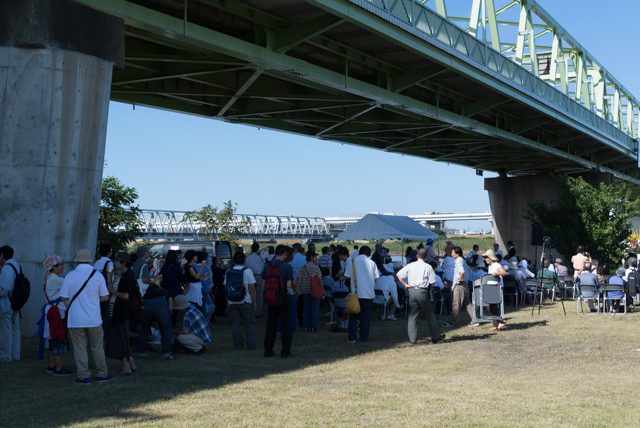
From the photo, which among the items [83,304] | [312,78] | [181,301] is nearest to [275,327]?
[181,301]

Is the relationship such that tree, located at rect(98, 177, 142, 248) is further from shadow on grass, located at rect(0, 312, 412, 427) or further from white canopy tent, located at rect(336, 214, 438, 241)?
shadow on grass, located at rect(0, 312, 412, 427)

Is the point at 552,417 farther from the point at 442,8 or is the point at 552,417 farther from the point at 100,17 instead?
the point at 442,8

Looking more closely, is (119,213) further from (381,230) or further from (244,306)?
(244,306)

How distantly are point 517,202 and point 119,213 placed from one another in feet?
80.4

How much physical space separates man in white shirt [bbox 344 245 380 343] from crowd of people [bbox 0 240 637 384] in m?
0.02

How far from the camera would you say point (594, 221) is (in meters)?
30.0

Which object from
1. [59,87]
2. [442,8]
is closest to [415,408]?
[59,87]

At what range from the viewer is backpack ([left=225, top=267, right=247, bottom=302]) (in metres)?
12.7

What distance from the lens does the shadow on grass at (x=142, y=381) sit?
7977 mm

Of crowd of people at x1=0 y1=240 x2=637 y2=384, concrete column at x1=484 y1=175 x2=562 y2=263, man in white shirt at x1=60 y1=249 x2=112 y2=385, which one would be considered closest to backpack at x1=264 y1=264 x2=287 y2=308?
crowd of people at x1=0 y1=240 x2=637 y2=384

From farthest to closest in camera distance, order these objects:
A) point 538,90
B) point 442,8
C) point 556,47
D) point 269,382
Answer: point 556,47 < point 538,90 < point 442,8 < point 269,382

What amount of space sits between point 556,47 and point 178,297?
88.9 feet

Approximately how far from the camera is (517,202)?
47.2 m

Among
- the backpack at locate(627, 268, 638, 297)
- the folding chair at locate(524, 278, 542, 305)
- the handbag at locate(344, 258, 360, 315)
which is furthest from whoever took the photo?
the folding chair at locate(524, 278, 542, 305)
